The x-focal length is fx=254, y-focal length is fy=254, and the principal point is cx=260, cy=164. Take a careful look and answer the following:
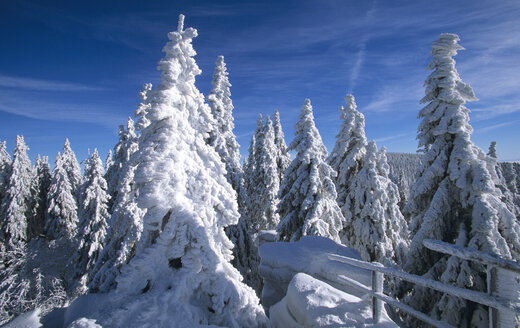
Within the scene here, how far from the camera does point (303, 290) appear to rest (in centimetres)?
549

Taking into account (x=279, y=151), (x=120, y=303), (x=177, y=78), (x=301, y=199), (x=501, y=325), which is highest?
(x=279, y=151)

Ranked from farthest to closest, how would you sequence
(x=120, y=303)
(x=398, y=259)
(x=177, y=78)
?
(x=398, y=259), (x=177, y=78), (x=120, y=303)

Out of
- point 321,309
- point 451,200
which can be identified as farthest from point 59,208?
point 451,200

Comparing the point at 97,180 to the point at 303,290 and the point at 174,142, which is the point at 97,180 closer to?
the point at 174,142

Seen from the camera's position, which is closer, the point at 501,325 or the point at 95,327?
the point at 501,325

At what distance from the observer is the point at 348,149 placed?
61.3 feet

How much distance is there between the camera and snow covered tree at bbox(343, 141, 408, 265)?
1608 cm

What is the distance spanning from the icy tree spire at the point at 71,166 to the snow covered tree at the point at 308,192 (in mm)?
30792

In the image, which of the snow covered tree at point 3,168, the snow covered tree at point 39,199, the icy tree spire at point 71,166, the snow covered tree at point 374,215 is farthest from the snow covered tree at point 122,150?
the snow covered tree at point 39,199

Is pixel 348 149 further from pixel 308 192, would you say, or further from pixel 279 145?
pixel 279 145

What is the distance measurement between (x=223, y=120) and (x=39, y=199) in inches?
1260

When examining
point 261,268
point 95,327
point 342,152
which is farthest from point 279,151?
point 95,327

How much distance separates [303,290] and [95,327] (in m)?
3.80

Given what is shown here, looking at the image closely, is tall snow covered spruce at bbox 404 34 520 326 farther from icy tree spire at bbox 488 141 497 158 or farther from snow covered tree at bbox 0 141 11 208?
snow covered tree at bbox 0 141 11 208
